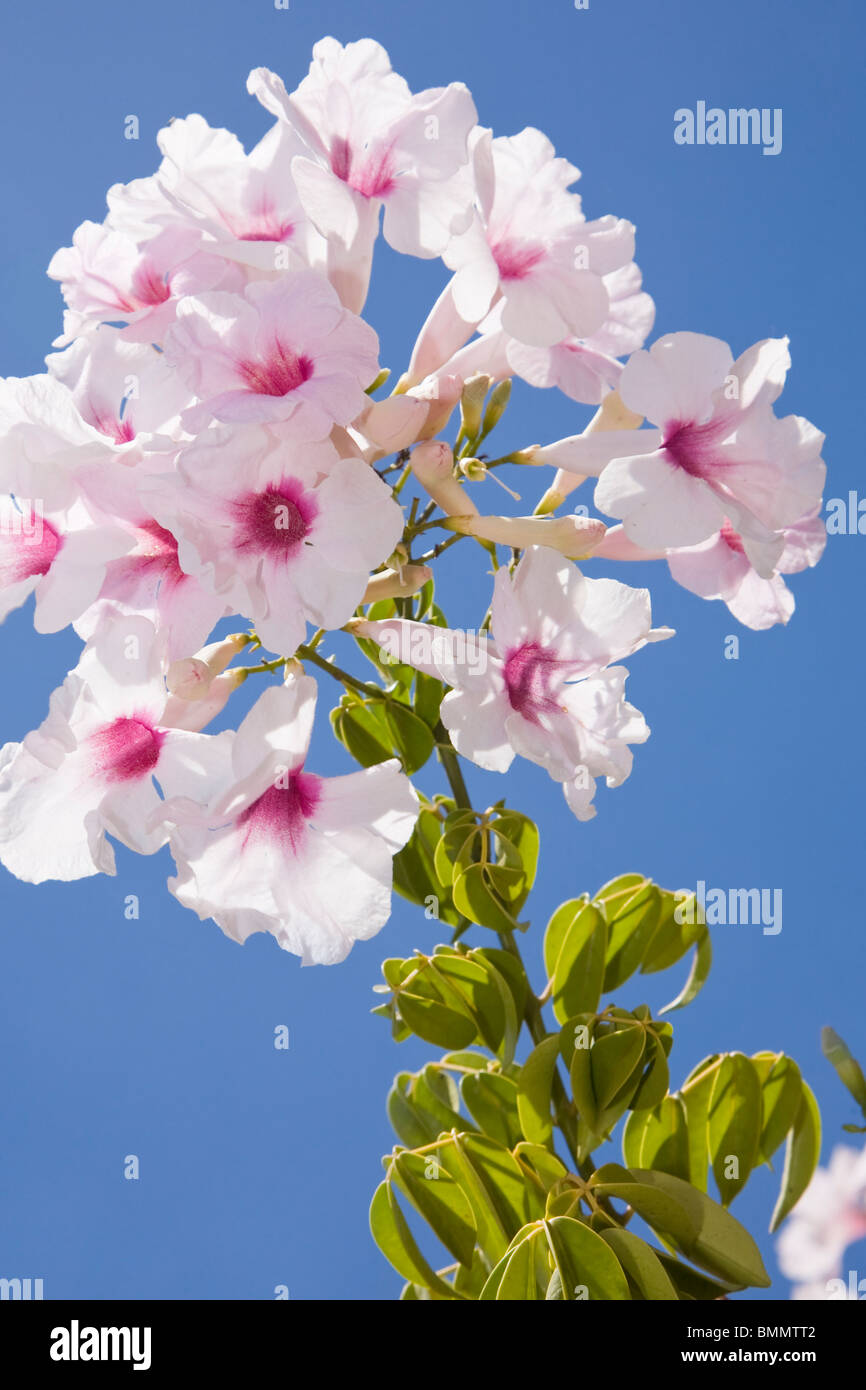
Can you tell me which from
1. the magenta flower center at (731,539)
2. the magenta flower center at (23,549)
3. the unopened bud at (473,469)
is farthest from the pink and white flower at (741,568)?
the magenta flower center at (23,549)

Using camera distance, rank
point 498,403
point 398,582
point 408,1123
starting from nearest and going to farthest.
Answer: point 398,582
point 498,403
point 408,1123

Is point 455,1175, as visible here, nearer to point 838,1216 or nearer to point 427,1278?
point 427,1278

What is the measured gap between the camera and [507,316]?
0.83 metres

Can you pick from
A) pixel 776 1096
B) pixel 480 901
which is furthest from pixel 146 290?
pixel 776 1096

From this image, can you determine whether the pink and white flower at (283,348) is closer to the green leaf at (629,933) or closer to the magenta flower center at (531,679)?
the magenta flower center at (531,679)

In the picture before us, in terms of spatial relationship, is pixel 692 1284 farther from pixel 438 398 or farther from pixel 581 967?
pixel 438 398

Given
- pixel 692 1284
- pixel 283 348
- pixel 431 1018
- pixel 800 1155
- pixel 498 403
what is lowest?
pixel 692 1284

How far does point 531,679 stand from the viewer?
0.80 meters

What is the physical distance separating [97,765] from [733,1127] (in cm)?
70

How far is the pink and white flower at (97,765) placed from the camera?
2.44 feet

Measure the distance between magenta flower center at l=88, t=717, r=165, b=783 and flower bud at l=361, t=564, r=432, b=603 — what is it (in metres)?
0.18
